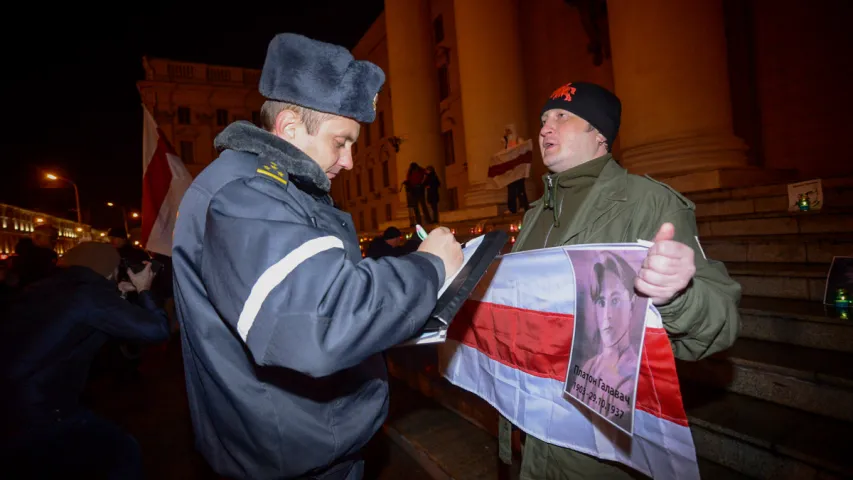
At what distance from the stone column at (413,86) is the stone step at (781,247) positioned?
12.8 metres

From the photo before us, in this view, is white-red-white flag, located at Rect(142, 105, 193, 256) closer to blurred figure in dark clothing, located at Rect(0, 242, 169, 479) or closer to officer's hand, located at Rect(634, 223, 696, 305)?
blurred figure in dark clothing, located at Rect(0, 242, 169, 479)

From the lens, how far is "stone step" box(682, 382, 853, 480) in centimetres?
224

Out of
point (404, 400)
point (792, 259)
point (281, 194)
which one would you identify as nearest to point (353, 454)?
point (281, 194)

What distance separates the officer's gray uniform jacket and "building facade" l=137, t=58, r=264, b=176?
4367 centimetres

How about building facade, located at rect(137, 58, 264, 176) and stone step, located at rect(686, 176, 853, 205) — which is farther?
building facade, located at rect(137, 58, 264, 176)

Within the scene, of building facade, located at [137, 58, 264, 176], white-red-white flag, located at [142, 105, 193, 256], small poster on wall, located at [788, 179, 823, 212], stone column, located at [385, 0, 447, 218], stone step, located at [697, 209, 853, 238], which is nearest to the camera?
stone step, located at [697, 209, 853, 238]

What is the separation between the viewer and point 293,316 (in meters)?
0.93

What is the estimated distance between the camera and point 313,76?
50.8 inches

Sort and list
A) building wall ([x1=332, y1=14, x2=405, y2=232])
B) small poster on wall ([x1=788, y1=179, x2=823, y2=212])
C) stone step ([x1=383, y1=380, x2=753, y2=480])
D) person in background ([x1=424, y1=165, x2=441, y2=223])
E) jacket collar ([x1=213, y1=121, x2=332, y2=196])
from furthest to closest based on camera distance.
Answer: building wall ([x1=332, y1=14, x2=405, y2=232]), person in background ([x1=424, y1=165, x2=441, y2=223]), small poster on wall ([x1=788, y1=179, x2=823, y2=212]), stone step ([x1=383, y1=380, x2=753, y2=480]), jacket collar ([x1=213, y1=121, x2=332, y2=196])

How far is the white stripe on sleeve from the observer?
94 centimetres

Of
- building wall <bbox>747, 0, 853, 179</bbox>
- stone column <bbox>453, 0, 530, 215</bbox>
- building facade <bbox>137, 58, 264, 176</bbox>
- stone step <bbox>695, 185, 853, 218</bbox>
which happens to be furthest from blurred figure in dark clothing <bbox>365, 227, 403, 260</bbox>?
building facade <bbox>137, 58, 264, 176</bbox>

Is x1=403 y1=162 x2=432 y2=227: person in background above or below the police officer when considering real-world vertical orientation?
above

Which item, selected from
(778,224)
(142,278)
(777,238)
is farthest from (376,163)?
(142,278)

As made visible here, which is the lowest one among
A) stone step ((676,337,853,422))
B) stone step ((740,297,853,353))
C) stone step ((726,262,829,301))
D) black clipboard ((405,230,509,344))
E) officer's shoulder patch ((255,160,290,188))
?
stone step ((676,337,853,422))
